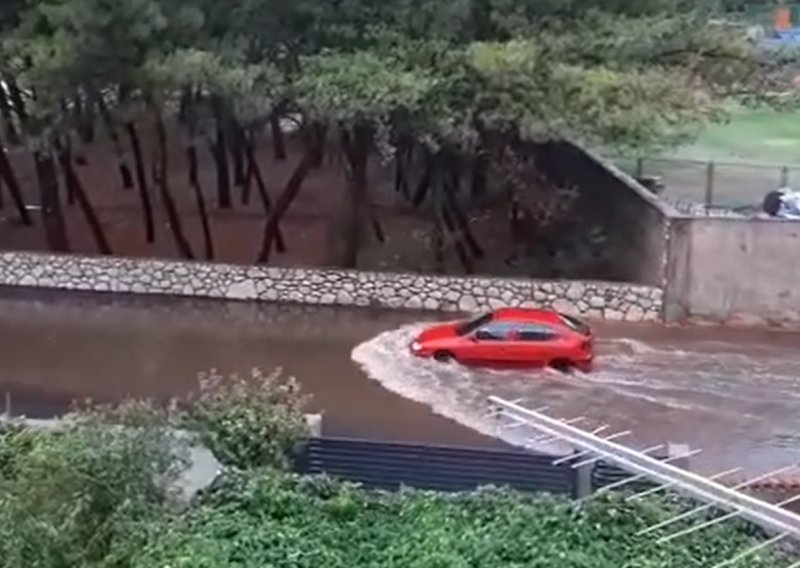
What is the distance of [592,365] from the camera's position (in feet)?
70.9

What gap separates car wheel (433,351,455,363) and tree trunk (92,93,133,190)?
7728 millimetres

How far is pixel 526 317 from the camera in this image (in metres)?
21.7

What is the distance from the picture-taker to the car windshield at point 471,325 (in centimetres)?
2162

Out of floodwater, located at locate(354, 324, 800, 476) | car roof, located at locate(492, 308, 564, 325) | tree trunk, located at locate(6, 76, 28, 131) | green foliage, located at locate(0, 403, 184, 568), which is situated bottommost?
floodwater, located at locate(354, 324, 800, 476)

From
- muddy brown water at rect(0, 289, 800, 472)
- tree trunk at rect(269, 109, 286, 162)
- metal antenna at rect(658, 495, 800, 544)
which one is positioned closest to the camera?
metal antenna at rect(658, 495, 800, 544)

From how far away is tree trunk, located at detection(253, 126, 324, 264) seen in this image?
26.4 metres

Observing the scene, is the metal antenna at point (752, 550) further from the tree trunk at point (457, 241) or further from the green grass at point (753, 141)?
the green grass at point (753, 141)

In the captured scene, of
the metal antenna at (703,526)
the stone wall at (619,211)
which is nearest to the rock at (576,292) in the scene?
the stone wall at (619,211)

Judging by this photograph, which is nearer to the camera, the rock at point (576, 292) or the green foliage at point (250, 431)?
the green foliage at point (250, 431)

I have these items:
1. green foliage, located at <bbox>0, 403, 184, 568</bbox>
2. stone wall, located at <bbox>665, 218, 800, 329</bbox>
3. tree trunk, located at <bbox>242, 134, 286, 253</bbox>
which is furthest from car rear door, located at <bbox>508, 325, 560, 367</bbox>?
tree trunk, located at <bbox>242, 134, 286, 253</bbox>

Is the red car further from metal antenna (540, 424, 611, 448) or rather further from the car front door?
metal antenna (540, 424, 611, 448)

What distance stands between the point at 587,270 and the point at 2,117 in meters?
11.2

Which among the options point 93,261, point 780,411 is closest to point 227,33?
point 93,261

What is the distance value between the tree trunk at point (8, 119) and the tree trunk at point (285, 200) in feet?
16.4
